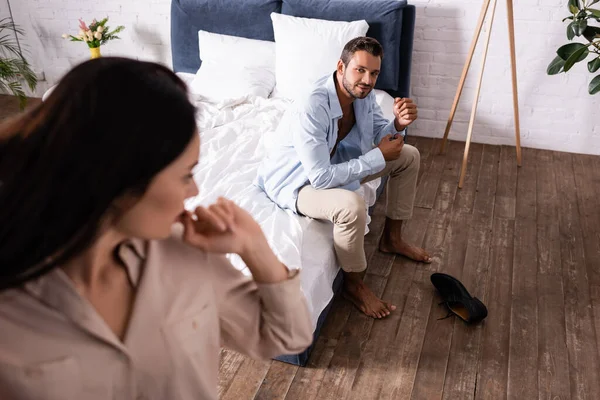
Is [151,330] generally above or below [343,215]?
above

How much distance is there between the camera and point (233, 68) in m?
3.59

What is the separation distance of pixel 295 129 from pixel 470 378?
1134 millimetres

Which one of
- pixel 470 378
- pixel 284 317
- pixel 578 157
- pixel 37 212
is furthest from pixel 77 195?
pixel 578 157

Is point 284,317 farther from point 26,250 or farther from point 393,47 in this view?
point 393,47

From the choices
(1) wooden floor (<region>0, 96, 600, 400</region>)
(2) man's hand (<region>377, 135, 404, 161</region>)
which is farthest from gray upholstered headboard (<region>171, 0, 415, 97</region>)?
(2) man's hand (<region>377, 135, 404, 161</region>)

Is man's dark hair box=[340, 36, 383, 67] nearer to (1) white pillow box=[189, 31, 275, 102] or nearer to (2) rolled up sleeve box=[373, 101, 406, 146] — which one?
(2) rolled up sleeve box=[373, 101, 406, 146]

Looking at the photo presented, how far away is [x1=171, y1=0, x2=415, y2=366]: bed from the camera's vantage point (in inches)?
113

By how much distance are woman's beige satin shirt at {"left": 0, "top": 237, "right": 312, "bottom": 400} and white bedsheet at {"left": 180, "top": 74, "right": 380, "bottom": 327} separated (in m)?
0.79

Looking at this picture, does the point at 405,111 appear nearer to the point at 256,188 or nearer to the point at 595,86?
the point at 256,188

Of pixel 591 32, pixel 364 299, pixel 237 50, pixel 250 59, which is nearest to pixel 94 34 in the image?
pixel 237 50

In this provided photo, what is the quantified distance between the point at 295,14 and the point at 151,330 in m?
3.12

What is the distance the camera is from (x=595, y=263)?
105 inches

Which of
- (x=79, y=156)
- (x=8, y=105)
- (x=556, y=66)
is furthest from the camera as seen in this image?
(x=8, y=105)

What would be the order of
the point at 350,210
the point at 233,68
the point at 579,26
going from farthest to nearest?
→ the point at 233,68
the point at 579,26
the point at 350,210
